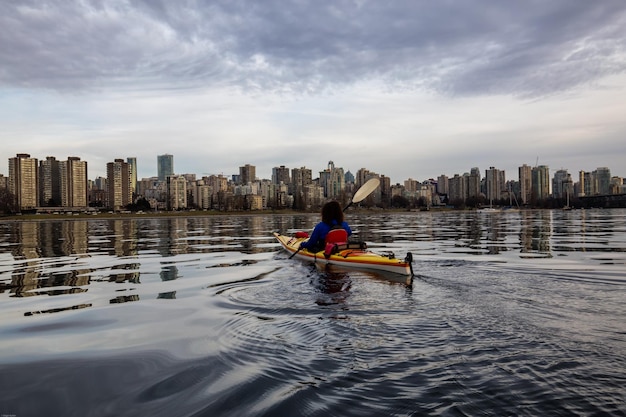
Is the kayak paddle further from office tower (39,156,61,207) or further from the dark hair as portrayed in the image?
office tower (39,156,61,207)

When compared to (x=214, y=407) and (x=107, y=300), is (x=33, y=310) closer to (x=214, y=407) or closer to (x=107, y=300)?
(x=107, y=300)

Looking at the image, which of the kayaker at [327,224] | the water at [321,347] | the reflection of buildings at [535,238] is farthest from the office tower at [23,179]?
the water at [321,347]

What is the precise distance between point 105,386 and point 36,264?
12.9 m

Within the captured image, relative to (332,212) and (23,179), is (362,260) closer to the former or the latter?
(332,212)

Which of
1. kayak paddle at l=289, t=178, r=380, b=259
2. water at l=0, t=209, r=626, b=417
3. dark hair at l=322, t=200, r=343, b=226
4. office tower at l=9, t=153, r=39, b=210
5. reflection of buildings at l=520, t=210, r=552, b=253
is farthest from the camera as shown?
office tower at l=9, t=153, r=39, b=210

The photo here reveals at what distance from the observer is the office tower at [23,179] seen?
579 feet

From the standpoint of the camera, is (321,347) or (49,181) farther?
(49,181)

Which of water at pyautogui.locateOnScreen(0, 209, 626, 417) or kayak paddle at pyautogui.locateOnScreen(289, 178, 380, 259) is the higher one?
kayak paddle at pyautogui.locateOnScreen(289, 178, 380, 259)

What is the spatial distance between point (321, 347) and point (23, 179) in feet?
689

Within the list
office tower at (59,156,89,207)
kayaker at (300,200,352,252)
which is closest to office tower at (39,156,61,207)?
office tower at (59,156,89,207)

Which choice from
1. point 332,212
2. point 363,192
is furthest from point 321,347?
point 363,192

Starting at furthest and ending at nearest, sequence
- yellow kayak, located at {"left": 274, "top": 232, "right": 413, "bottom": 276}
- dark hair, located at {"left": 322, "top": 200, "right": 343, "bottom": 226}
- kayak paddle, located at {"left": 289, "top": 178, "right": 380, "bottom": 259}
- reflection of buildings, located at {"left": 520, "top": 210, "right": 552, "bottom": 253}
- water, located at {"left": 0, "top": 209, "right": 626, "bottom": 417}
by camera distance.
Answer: reflection of buildings, located at {"left": 520, "top": 210, "right": 552, "bottom": 253} → kayak paddle, located at {"left": 289, "top": 178, "right": 380, "bottom": 259} → dark hair, located at {"left": 322, "top": 200, "right": 343, "bottom": 226} → yellow kayak, located at {"left": 274, "top": 232, "right": 413, "bottom": 276} → water, located at {"left": 0, "top": 209, "right": 626, "bottom": 417}

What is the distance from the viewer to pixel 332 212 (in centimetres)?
1227

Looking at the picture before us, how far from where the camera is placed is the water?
371 centimetres
